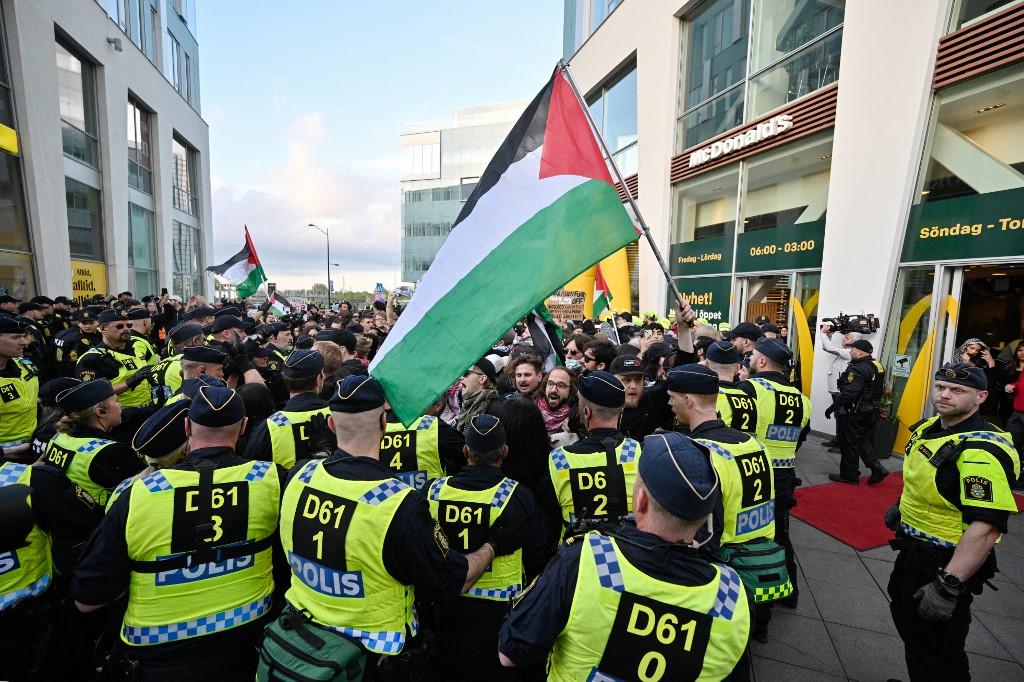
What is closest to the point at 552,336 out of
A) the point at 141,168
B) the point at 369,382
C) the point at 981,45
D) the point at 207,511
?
the point at 369,382

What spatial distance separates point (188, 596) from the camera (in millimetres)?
2131

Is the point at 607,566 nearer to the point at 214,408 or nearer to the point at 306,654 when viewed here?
the point at 306,654

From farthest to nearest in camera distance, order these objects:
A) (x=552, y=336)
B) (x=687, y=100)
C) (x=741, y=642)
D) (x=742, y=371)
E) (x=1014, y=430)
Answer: (x=687, y=100)
(x=1014, y=430)
(x=742, y=371)
(x=552, y=336)
(x=741, y=642)

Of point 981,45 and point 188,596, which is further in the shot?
point 981,45

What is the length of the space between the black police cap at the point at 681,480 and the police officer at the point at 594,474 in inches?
41.0

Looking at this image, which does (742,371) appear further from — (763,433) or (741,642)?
(741,642)

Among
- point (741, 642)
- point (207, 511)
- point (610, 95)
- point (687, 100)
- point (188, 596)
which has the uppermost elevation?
point (610, 95)

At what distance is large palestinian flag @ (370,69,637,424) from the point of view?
2695mm

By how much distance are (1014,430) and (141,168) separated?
30174 millimetres

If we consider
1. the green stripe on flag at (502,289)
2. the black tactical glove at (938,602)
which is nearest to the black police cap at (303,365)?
the green stripe on flag at (502,289)

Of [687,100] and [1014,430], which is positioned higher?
[687,100]

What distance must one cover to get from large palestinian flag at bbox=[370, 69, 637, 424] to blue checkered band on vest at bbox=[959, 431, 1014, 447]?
2291 mm

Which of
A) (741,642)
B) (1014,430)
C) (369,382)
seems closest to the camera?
(741,642)

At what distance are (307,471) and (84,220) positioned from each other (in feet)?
71.1
